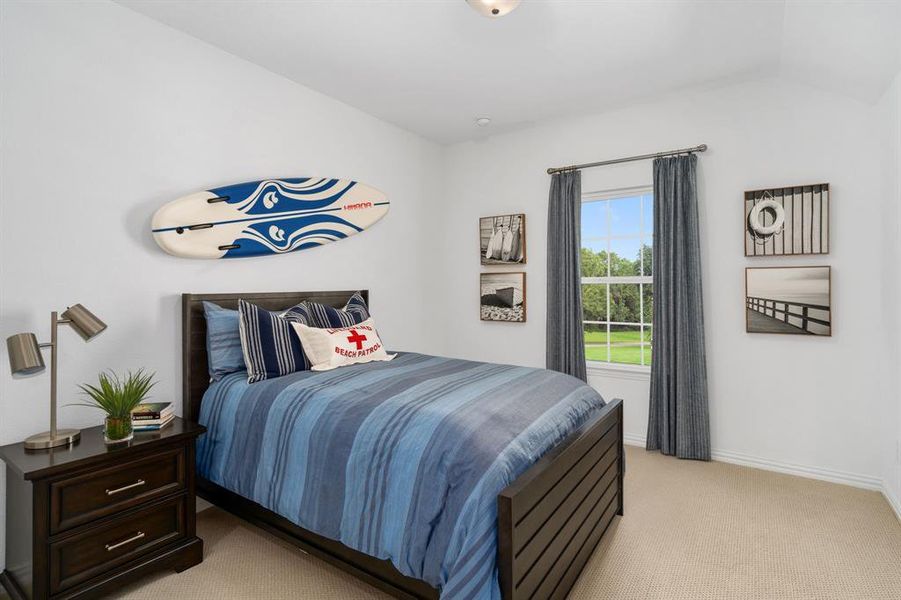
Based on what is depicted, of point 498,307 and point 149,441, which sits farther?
point 498,307

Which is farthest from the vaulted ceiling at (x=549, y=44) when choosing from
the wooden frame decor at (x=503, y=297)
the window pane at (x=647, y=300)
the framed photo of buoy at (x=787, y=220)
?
the wooden frame decor at (x=503, y=297)

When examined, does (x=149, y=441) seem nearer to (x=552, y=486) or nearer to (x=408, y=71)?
(x=552, y=486)

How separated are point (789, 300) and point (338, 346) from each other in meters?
2.91

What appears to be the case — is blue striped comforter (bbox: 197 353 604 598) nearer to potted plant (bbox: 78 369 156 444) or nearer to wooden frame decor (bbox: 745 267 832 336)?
potted plant (bbox: 78 369 156 444)

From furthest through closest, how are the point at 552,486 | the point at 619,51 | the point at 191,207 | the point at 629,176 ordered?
the point at 629,176
the point at 619,51
the point at 191,207
the point at 552,486

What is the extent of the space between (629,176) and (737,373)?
5.45ft

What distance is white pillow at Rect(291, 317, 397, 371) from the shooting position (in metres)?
2.62

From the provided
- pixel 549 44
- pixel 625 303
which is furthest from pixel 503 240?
pixel 549 44

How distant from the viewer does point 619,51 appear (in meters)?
2.83

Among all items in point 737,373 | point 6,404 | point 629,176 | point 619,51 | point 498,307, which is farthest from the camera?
point 498,307

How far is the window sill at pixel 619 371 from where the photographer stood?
12.1ft

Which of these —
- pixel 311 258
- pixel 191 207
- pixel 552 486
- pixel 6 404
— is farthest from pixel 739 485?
pixel 6 404

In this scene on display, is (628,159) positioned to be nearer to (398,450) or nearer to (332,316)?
(332,316)

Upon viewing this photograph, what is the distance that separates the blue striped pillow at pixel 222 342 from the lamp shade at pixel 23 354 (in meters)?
0.77
